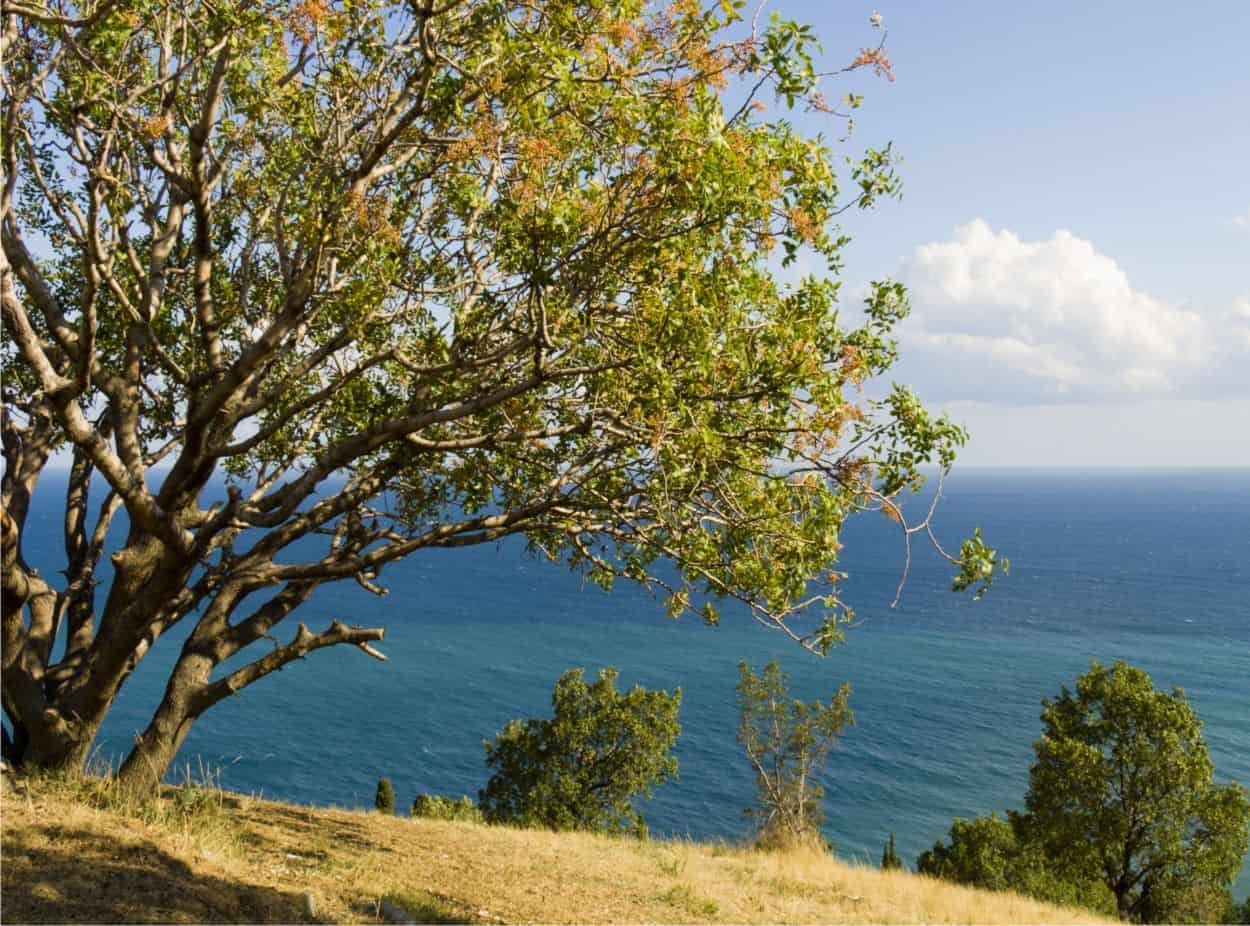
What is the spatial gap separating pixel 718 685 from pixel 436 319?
86.0 m

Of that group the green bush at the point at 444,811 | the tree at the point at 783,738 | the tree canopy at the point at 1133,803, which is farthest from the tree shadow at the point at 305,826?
the tree at the point at 783,738

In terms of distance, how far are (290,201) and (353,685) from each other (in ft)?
290

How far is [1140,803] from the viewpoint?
3209 cm

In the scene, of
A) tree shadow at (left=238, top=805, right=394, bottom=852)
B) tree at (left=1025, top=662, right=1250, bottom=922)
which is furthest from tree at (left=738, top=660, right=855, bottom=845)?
tree shadow at (left=238, top=805, right=394, bottom=852)

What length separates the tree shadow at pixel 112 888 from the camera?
795 centimetres

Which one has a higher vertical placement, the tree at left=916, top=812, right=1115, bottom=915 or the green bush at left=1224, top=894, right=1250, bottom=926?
the tree at left=916, top=812, right=1115, bottom=915

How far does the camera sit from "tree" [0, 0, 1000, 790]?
9375 mm

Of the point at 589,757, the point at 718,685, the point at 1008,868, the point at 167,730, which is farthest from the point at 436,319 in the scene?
the point at 718,685

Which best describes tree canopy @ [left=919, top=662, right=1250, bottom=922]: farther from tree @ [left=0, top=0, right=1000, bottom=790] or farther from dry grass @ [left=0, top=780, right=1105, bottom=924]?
tree @ [left=0, top=0, right=1000, bottom=790]

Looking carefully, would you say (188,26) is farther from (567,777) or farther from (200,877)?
(567,777)

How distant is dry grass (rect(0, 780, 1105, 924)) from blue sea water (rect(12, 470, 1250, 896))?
30519 millimetres

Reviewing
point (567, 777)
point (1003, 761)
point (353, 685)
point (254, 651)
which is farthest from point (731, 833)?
point (254, 651)

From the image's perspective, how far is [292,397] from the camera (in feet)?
45.6

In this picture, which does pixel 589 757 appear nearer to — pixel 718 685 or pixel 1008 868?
pixel 1008 868
